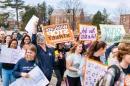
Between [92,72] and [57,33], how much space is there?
203 inches

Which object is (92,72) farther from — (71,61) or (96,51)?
(71,61)

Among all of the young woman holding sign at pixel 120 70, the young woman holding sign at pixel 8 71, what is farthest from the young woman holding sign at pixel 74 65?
the young woman holding sign at pixel 120 70

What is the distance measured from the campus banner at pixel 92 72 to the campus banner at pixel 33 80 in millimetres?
733

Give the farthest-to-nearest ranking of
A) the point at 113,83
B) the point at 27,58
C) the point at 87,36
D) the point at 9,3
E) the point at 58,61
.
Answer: the point at 9,3 < the point at 87,36 < the point at 58,61 < the point at 27,58 < the point at 113,83

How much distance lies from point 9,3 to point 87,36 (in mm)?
90803

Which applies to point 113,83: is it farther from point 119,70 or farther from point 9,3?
point 9,3

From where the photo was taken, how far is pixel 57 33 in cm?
1294

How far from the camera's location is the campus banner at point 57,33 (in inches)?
491

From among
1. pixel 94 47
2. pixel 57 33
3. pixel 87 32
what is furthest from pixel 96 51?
pixel 87 32

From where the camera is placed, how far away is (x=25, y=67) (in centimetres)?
810

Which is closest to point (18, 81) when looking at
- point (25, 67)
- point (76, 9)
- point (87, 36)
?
point (25, 67)

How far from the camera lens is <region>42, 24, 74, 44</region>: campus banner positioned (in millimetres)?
12467

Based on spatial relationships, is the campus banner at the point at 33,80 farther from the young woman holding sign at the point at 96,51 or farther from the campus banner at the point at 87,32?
the campus banner at the point at 87,32

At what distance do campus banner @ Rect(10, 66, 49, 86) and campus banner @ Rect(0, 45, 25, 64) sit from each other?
2.79m
